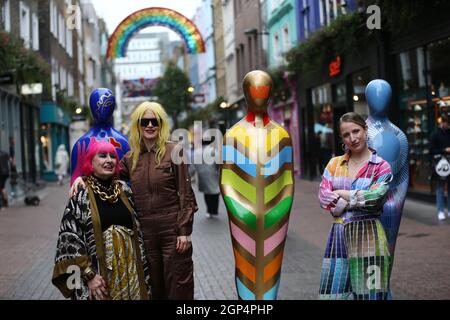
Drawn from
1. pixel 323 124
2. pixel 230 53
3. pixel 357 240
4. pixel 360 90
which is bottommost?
pixel 357 240

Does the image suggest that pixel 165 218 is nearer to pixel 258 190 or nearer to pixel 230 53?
pixel 258 190

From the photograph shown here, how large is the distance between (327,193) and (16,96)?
907 inches

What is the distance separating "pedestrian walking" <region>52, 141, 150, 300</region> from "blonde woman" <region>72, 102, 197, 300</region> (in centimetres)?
34

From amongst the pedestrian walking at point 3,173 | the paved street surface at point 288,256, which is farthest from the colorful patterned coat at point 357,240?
the pedestrian walking at point 3,173

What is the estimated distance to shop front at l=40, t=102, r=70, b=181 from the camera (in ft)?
117

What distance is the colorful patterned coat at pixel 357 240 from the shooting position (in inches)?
198

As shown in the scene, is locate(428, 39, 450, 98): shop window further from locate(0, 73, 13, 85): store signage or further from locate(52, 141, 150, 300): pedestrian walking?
locate(52, 141, 150, 300): pedestrian walking

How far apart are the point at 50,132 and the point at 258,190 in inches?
1359

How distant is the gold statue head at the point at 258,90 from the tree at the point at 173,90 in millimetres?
58213

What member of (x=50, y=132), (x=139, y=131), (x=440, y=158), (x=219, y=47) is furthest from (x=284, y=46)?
(x=139, y=131)

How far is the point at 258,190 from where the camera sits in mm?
4668

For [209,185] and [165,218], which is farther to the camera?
[209,185]

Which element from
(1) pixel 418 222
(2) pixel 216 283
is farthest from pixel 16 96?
(2) pixel 216 283

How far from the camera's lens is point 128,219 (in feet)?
15.5
